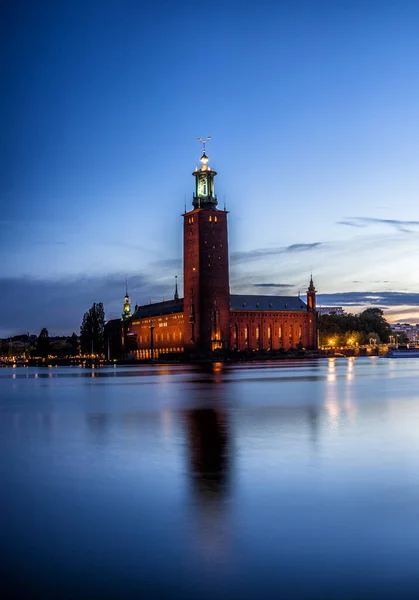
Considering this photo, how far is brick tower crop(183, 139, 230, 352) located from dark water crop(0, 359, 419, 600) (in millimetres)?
82653

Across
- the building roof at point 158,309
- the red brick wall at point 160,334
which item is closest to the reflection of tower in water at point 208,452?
the red brick wall at point 160,334

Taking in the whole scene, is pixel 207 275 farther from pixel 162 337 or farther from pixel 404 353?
pixel 404 353

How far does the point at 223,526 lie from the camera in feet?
23.4

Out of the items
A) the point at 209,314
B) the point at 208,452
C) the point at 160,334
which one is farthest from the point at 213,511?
the point at 160,334

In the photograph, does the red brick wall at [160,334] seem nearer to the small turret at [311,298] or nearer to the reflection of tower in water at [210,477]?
the small turret at [311,298]

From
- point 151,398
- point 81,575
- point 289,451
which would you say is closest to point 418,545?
point 81,575

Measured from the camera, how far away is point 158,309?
12900 cm

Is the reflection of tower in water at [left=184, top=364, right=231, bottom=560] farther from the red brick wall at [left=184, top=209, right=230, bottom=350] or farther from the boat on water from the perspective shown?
the boat on water

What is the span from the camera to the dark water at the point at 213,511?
5691 millimetres

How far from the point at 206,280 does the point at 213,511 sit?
92344 mm

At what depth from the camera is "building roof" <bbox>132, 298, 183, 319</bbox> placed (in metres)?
118

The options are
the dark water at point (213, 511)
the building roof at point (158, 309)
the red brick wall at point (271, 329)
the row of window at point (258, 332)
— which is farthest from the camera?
the building roof at point (158, 309)

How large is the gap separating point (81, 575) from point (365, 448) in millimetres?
7661

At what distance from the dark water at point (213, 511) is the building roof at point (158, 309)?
99626mm
